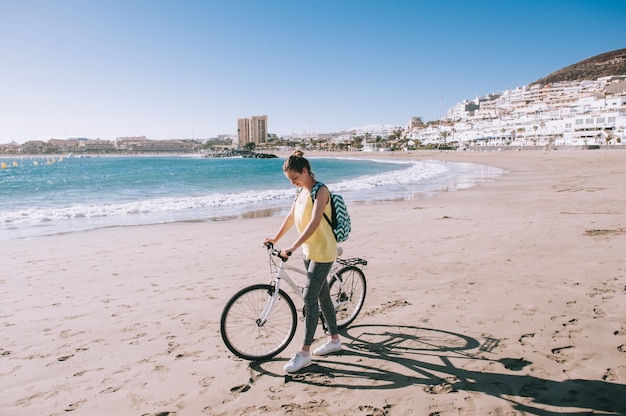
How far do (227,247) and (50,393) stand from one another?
213 inches

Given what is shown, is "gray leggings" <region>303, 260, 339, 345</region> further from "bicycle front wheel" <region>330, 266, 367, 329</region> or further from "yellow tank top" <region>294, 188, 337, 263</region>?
"bicycle front wheel" <region>330, 266, 367, 329</region>

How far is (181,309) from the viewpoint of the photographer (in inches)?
198

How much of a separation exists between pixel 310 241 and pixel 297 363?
1113 mm

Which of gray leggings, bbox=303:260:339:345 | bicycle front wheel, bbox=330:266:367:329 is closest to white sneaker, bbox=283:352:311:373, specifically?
gray leggings, bbox=303:260:339:345

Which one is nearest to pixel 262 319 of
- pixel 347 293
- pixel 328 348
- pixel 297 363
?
pixel 297 363

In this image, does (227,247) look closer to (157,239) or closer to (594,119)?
(157,239)

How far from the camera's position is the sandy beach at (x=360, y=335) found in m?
3.11

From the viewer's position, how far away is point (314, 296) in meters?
3.57

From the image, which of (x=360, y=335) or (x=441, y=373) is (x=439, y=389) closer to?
(x=441, y=373)

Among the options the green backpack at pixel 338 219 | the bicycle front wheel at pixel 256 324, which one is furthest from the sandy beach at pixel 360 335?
the green backpack at pixel 338 219

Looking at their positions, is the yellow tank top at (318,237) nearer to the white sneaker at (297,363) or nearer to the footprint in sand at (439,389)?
the white sneaker at (297,363)

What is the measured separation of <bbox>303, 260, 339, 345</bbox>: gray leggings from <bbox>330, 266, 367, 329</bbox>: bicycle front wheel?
58cm

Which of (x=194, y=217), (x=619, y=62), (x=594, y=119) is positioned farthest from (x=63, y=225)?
(x=619, y=62)

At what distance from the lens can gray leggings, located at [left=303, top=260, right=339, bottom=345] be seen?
3.51m
